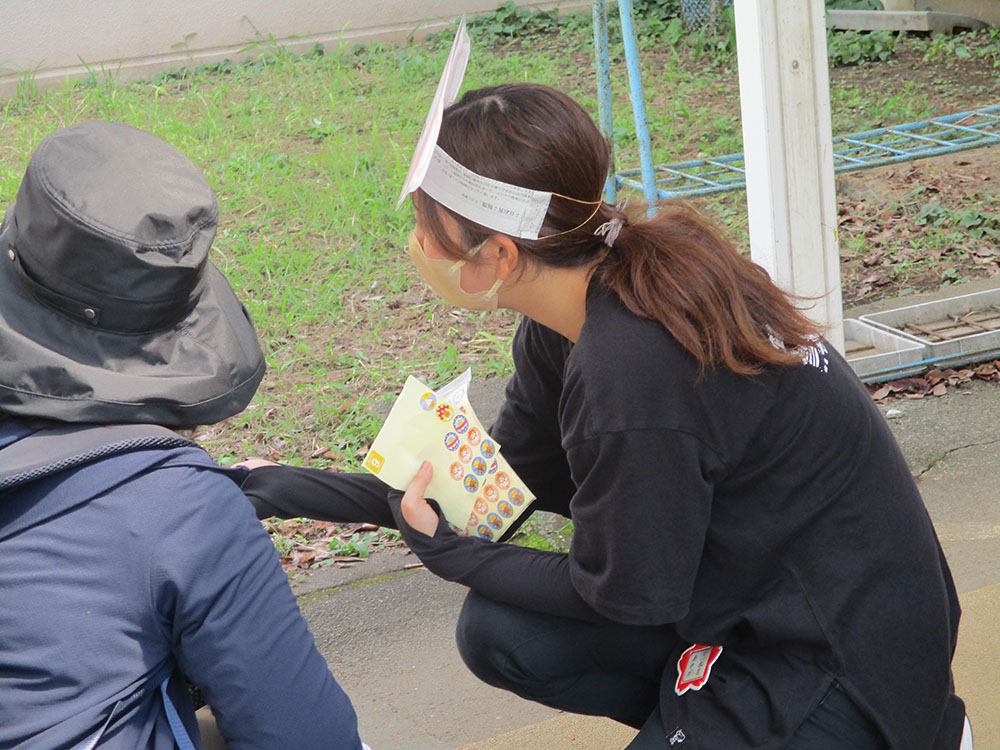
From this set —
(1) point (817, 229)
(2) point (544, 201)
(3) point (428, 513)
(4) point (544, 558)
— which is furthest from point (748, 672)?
(1) point (817, 229)

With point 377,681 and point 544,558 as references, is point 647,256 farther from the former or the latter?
point 377,681

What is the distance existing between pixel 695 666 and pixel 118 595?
Result: 35.8 inches

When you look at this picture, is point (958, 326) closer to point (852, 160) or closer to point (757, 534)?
point (852, 160)

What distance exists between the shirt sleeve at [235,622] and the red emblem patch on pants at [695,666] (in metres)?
0.58

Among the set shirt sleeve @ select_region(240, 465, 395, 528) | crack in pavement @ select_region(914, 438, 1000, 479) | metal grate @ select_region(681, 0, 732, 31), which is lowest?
crack in pavement @ select_region(914, 438, 1000, 479)

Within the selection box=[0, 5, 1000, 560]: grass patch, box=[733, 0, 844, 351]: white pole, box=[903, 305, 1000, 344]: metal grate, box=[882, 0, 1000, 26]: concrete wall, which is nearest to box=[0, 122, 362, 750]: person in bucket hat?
box=[733, 0, 844, 351]: white pole

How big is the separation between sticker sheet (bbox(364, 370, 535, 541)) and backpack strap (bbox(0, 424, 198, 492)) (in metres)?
0.62

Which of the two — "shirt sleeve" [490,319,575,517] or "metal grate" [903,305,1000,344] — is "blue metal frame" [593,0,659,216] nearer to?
"metal grate" [903,305,1000,344]

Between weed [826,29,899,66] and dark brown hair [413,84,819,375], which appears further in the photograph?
weed [826,29,899,66]

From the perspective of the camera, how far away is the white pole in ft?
8.93

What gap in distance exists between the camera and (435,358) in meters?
4.00

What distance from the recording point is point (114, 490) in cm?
126

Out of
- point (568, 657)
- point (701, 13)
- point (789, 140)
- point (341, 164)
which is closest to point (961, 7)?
point (701, 13)

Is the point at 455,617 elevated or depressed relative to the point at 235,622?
depressed
